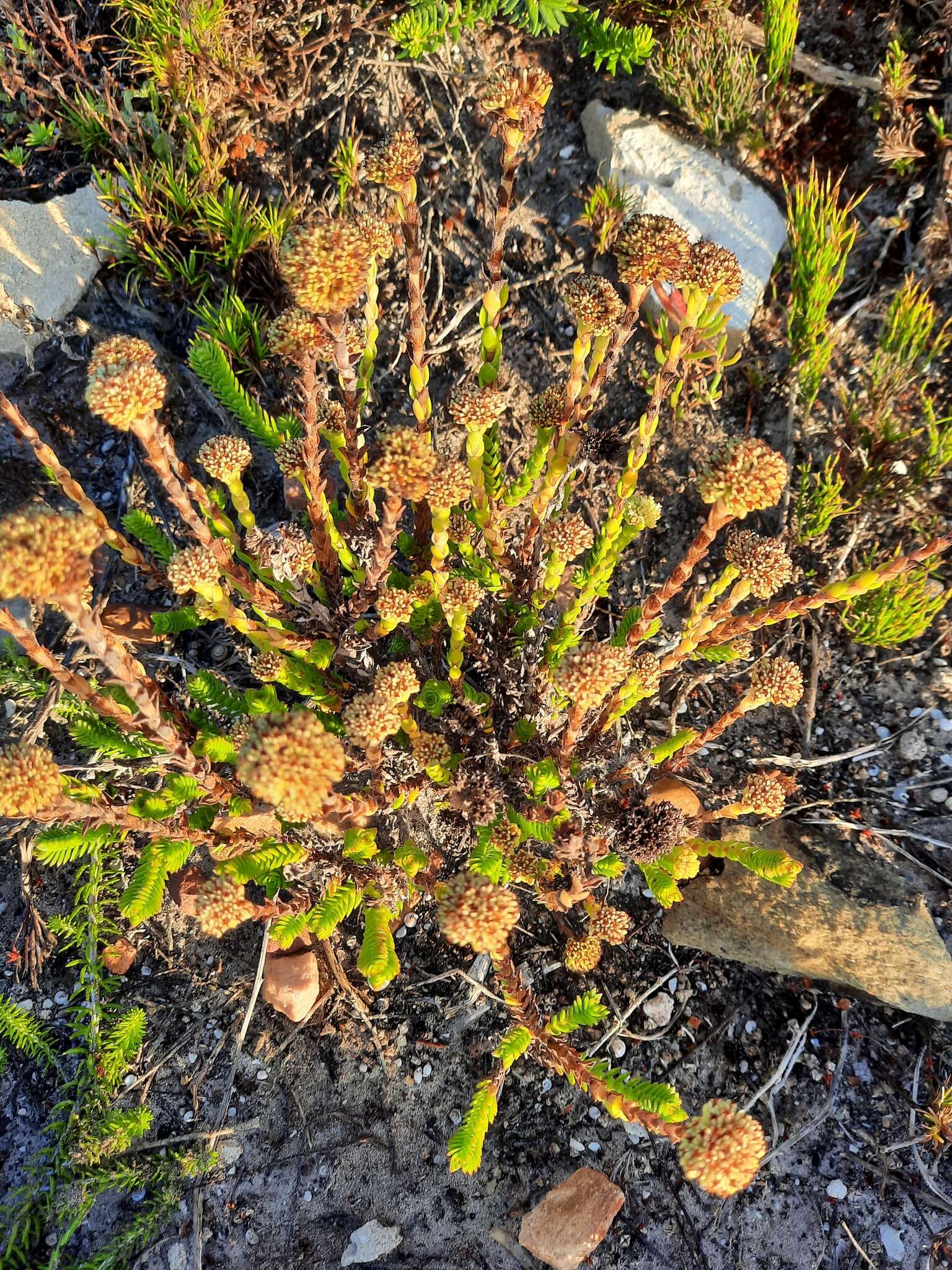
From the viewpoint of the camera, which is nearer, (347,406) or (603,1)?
(347,406)

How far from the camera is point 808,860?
274 centimetres

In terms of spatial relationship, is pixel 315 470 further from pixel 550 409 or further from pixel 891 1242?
pixel 891 1242

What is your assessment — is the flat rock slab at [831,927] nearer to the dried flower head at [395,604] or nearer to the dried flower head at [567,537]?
the dried flower head at [567,537]

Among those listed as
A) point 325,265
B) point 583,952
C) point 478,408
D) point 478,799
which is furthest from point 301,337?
point 583,952

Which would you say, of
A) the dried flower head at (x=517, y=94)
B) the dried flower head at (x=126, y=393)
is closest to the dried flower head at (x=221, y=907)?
the dried flower head at (x=126, y=393)

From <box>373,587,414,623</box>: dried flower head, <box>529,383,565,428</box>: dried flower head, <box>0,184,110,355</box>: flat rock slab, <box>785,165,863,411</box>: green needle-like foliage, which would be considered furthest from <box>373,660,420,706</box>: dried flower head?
<box>0,184,110,355</box>: flat rock slab

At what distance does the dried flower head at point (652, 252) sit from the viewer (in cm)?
182

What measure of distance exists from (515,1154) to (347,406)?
7.56 ft

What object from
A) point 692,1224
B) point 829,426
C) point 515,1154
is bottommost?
point 692,1224

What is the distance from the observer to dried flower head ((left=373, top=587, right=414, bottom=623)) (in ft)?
7.00

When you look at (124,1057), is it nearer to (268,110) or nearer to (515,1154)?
(515,1154)

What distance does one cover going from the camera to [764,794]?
2211 mm

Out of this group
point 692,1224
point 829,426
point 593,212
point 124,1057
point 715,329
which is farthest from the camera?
point 829,426

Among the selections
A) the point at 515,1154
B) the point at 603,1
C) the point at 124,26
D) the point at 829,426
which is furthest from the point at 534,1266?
the point at 124,26
